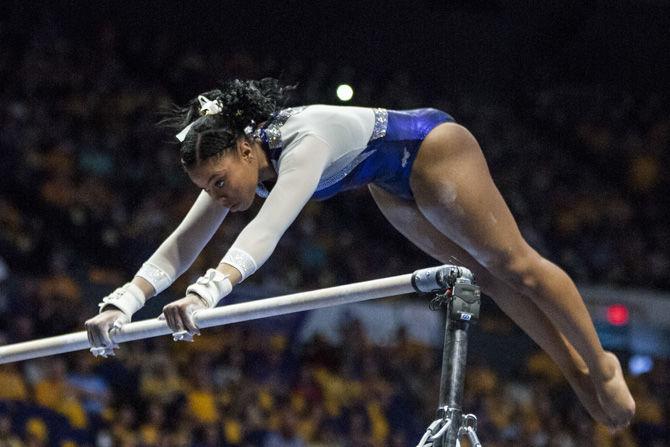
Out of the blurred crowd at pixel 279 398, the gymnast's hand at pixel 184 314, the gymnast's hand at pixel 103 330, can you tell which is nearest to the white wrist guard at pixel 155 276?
the gymnast's hand at pixel 103 330

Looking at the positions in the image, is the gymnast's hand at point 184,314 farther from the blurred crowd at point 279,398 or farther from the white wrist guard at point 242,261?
the blurred crowd at point 279,398

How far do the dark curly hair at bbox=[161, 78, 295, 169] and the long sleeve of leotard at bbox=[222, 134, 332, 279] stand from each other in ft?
0.90

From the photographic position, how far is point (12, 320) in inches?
266

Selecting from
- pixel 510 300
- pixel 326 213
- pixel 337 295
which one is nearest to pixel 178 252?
pixel 337 295

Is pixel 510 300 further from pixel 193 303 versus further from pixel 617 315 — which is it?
pixel 617 315

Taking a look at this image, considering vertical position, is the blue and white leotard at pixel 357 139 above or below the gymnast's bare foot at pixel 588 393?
above

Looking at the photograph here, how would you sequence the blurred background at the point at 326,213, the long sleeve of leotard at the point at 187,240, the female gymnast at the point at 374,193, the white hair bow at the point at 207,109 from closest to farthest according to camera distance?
1. the female gymnast at the point at 374,193
2. the white hair bow at the point at 207,109
3. the long sleeve of leotard at the point at 187,240
4. the blurred background at the point at 326,213

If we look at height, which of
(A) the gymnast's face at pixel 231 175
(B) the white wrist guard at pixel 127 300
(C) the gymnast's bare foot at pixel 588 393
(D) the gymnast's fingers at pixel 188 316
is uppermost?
(A) the gymnast's face at pixel 231 175

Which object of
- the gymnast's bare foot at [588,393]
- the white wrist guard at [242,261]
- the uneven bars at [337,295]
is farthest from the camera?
the gymnast's bare foot at [588,393]

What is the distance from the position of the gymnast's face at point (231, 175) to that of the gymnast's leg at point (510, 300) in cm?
72

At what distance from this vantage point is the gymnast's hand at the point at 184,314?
3.11 m

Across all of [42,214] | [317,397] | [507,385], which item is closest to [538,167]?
[507,385]

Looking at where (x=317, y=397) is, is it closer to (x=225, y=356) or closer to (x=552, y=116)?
(x=225, y=356)

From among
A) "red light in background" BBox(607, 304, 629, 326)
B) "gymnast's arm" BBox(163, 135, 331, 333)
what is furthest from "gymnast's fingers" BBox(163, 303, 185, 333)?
"red light in background" BBox(607, 304, 629, 326)
